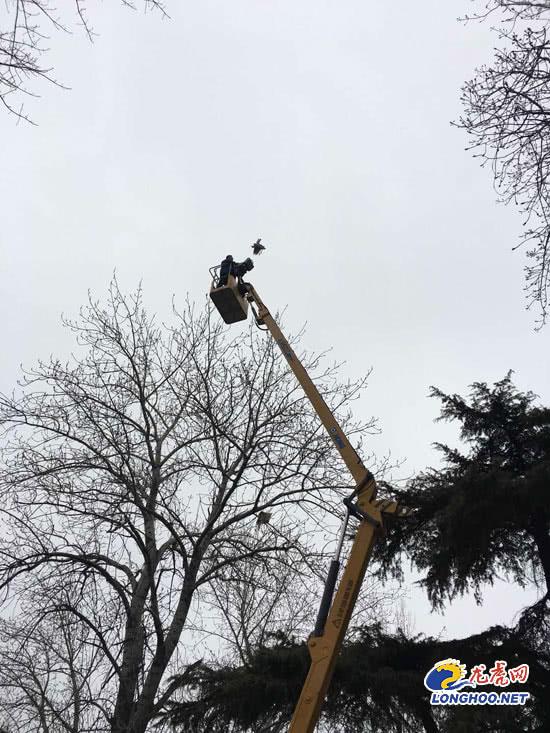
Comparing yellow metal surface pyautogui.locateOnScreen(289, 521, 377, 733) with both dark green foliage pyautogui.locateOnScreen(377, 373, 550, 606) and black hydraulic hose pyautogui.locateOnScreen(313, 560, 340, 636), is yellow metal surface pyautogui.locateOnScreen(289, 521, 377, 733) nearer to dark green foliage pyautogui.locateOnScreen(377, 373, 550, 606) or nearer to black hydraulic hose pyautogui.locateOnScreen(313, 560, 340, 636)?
black hydraulic hose pyautogui.locateOnScreen(313, 560, 340, 636)

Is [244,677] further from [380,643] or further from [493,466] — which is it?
[493,466]

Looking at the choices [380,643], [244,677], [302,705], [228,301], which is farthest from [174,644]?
[228,301]

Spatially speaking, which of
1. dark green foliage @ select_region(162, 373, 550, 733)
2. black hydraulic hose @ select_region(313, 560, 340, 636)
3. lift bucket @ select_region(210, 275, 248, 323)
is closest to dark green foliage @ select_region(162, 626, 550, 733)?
dark green foliage @ select_region(162, 373, 550, 733)

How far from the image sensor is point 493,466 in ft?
26.7

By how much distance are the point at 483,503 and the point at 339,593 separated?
2560mm

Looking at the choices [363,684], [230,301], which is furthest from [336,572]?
[230,301]

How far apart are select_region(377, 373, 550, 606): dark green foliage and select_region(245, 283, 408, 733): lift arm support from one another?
1.61 metres

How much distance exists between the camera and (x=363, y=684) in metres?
7.84

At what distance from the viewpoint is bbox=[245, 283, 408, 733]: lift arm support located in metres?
5.22

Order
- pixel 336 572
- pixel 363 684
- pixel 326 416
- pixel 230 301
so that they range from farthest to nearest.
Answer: pixel 230 301, pixel 363 684, pixel 326 416, pixel 336 572

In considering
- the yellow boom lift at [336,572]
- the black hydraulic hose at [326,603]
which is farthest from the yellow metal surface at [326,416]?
the black hydraulic hose at [326,603]

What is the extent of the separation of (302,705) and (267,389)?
5637 mm

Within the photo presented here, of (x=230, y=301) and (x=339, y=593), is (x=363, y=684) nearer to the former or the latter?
(x=339, y=593)

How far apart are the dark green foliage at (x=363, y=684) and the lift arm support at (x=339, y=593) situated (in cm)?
283
